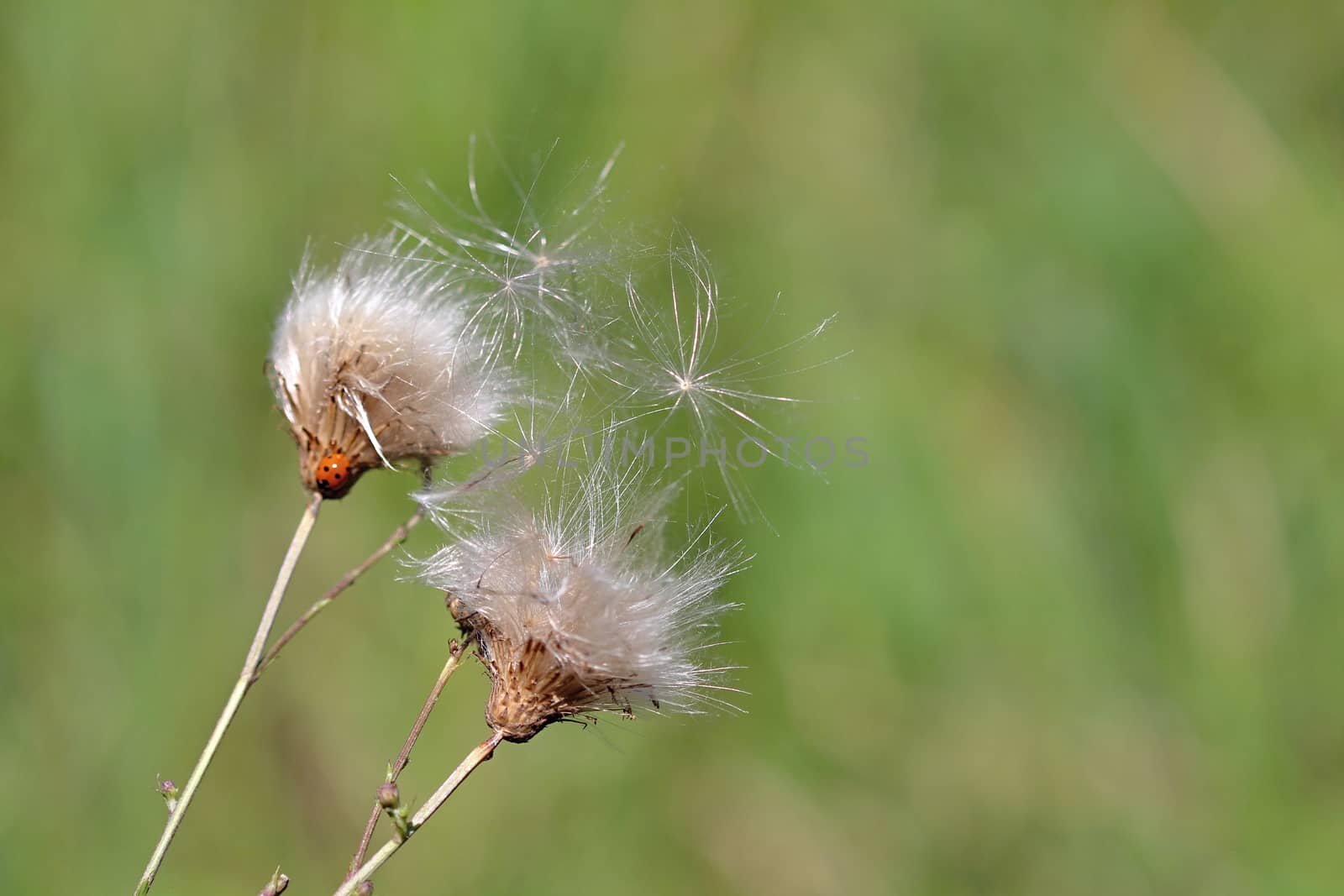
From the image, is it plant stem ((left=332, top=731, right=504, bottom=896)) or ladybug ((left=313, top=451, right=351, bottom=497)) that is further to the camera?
ladybug ((left=313, top=451, right=351, bottom=497))

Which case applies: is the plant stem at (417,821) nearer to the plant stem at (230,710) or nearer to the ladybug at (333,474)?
the plant stem at (230,710)

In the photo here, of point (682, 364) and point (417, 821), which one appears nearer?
point (417, 821)

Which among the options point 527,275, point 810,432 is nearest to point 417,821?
point 527,275

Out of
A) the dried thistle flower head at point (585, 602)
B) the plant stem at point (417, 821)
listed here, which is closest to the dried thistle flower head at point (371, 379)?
the dried thistle flower head at point (585, 602)

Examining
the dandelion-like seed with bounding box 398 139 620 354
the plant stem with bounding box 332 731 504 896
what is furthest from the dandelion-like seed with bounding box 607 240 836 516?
the plant stem with bounding box 332 731 504 896

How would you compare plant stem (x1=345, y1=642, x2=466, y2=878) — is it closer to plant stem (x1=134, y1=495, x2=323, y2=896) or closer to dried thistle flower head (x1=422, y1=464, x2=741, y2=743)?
dried thistle flower head (x1=422, y1=464, x2=741, y2=743)

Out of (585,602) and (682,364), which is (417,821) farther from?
(682,364)

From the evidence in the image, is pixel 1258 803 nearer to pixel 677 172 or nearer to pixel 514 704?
pixel 677 172
